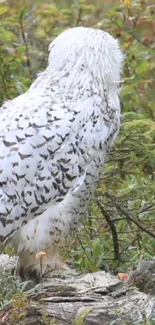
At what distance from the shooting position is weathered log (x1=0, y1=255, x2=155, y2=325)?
518 centimetres

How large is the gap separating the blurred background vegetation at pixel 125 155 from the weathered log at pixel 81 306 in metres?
0.93

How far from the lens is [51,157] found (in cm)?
630

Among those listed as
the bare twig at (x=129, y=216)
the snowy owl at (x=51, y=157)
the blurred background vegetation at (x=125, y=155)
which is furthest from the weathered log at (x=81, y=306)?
the bare twig at (x=129, y=216)

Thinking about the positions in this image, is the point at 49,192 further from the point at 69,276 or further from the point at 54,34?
the point at 54,34

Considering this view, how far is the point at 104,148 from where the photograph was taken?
656cm

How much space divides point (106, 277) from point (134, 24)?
3878mm

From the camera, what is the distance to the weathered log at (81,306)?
5.18 m

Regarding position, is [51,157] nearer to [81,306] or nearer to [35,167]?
[35,167]

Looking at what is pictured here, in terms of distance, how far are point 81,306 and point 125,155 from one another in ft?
6.50

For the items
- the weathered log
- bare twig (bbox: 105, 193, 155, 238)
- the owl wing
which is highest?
the owl wing

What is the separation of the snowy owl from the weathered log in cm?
60

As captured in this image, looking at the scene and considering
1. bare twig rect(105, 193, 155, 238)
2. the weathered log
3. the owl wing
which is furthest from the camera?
bare twig rect(105, 193, 155, 238)

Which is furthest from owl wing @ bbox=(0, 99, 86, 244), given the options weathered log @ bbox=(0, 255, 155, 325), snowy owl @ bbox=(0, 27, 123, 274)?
weathered log @ bbox=(0, 255, 155, 325)

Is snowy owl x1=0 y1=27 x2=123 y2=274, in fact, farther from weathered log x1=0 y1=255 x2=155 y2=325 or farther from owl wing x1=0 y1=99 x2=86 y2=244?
weathered log x1=0 y1=255 x2=155 y2=325
